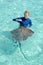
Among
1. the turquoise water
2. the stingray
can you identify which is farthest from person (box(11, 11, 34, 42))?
the turquoise water

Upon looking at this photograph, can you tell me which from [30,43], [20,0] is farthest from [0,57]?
[20,0]

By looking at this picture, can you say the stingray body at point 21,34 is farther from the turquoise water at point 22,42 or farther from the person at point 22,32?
the turquoise water at point 22,42

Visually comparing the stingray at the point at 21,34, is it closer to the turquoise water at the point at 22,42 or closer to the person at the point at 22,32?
the person at the point at 22,32

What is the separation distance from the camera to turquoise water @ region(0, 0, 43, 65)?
8.48 meters

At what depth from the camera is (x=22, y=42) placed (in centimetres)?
936

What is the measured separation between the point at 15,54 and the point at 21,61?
0.48 metres

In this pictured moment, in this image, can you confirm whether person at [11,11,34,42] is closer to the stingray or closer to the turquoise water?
the stingray

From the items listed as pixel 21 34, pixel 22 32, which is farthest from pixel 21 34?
pixel 22 32

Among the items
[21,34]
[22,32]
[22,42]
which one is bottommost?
[22,42]

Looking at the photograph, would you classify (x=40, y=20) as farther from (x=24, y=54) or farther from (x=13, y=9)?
(x=24, y=54)

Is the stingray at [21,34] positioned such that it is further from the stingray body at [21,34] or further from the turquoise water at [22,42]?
A: the turquoise water at [22,42]

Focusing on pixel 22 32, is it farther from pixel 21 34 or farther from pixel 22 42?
pixel 22 42

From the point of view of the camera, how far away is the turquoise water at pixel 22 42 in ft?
27.8

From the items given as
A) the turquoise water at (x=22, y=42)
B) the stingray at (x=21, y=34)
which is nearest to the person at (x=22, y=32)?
the stingray at (x=21, y=34)
